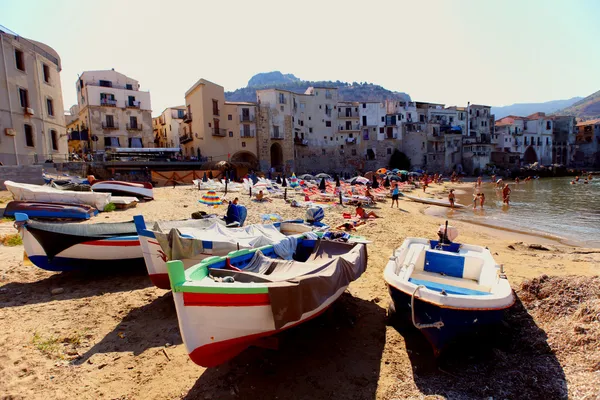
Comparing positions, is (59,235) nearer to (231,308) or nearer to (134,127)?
(231,308)

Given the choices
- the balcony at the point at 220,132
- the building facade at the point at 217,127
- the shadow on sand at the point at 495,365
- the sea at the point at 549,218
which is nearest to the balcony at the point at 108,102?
the building facade at the point at 217,127

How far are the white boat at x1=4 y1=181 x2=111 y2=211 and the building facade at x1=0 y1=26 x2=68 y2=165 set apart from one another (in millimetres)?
13113

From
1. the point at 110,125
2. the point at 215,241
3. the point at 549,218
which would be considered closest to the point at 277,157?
the point at 110,125

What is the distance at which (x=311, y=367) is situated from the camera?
462 centimetres

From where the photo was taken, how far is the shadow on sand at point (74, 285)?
262 inches

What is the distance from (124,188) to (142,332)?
15436 millimetres

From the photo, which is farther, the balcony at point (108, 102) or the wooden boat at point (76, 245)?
the balcony at point (108, 102)

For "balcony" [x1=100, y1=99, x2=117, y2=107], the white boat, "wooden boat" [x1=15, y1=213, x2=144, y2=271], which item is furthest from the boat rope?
"balcony" [x1=100, y1=99, x2=117, y2=107]

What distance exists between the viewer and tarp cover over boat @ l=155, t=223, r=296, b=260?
19.9 ft

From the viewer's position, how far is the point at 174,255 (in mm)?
6055

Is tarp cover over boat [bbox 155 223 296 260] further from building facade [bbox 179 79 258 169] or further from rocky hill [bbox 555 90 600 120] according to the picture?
rocky hill [bbox 555 90 600 120]

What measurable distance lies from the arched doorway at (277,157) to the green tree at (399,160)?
67.4ft

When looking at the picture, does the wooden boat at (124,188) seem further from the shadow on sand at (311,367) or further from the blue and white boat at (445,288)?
the blue and white boat at (445,288)

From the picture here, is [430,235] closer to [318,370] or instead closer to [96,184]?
[318,370]
